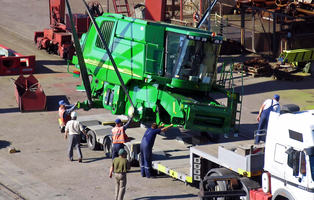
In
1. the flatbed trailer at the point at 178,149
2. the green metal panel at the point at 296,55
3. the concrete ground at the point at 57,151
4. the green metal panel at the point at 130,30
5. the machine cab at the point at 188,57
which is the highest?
the green metal panel at the point at 130,30

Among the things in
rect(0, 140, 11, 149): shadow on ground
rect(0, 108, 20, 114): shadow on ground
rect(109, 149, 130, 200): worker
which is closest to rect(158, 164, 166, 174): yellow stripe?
rect(109, 149, 130, 200): worker

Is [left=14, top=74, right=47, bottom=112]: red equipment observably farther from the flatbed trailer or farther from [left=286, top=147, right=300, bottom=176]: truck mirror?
[left=286, top=147, right=300, bottom=176]: truck mirror

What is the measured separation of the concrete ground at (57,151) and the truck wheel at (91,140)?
229 millimetres

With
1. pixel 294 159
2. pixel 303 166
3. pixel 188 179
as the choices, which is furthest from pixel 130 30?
pixel 303 166

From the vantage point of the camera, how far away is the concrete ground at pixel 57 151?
624 inches

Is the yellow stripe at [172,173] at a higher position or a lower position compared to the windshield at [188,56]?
lower

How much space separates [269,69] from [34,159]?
15.4m

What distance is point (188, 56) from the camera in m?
17.9

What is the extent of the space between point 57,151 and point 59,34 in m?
15.1

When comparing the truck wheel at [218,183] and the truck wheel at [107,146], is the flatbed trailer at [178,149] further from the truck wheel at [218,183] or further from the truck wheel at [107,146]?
the truck wheel at [218,183]

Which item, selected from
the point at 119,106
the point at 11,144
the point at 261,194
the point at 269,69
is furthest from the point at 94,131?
the point at 269,69

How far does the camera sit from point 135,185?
16.3 meters

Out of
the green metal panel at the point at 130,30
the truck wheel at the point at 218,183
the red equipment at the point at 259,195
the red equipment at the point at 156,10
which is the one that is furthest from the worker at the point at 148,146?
the red equipment at the point at 156,10

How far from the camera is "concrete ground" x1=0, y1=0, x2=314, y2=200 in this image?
15859 millimetres
